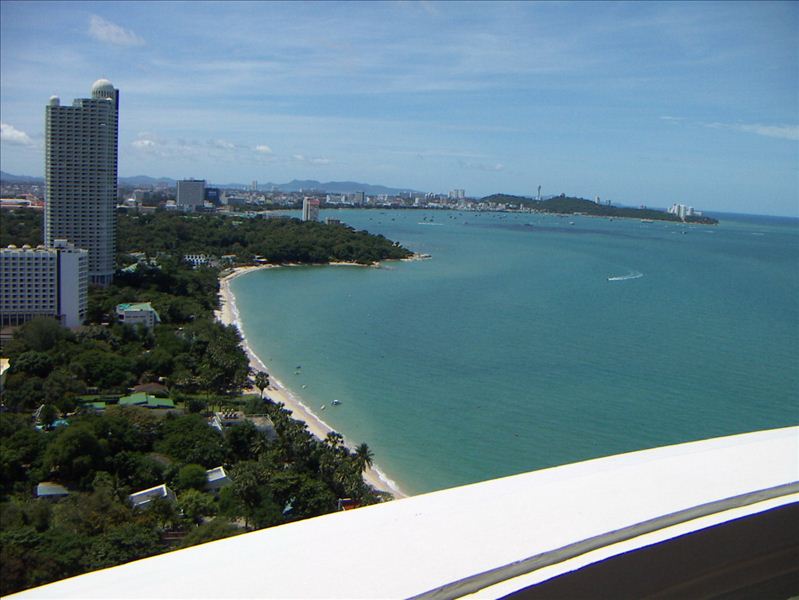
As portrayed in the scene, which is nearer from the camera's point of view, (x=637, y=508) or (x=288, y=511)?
(x=637, y=508)

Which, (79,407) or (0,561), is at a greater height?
(0,561)

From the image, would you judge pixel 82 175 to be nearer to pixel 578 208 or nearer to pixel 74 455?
pixel 74 455

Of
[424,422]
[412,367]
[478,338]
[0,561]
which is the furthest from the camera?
[478,338]

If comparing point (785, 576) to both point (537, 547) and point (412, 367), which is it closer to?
point (537, 547)

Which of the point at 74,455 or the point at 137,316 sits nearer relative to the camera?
the point at 74,455

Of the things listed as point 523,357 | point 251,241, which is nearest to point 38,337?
point 523,357

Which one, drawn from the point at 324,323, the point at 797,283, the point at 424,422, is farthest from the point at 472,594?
the point at 797,283

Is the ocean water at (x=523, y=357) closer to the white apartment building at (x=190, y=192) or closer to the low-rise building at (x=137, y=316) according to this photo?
the low-rise building at (x=137, y=316)
